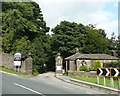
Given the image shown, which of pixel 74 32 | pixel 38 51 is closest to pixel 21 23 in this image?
pixel 38 51

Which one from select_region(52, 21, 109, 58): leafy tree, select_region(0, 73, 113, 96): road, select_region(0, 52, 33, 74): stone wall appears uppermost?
select_region(52, 21, 109, 58): leafy tree

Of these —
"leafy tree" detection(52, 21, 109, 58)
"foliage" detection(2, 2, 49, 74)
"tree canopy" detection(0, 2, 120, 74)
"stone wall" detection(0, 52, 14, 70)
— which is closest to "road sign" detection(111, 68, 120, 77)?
"stone wall" detection(0, 52, 14, 70)

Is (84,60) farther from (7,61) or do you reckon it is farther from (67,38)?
(7,61)

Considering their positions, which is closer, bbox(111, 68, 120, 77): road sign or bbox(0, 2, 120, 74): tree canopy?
bbox(111, 68, 120, 77): road sign

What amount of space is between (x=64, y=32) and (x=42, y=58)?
38.1 ft

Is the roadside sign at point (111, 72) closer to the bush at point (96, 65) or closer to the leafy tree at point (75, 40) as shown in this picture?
the bush at point (96, 65)

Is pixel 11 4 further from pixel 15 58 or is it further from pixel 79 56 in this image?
pixel 15 58

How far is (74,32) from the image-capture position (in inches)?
2625

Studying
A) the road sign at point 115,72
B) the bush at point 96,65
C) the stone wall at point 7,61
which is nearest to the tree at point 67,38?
the bush at point 96,65

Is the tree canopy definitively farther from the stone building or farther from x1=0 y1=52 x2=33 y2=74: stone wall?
x1=0 y1=52 x2=33 y2=74: stone wall

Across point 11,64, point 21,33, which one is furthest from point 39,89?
point 21,33

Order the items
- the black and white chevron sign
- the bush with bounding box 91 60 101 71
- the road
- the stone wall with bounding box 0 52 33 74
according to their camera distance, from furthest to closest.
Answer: the bush with bounding box 91 60 101 71 → the stone wall with bounding box 0 52 33 74 → the black and white chevron sign → the road

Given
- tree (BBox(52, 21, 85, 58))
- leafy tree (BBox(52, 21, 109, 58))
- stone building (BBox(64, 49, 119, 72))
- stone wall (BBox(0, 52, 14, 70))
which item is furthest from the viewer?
leafy tree (BBox(52, 21, 109, 58))

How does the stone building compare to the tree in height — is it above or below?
below
